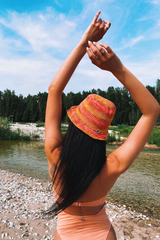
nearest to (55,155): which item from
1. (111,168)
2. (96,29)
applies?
(111,168)

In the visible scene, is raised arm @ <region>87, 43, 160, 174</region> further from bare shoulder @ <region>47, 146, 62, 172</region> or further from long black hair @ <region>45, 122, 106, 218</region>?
bare shoulder @ <region>47, 146, 62, 172</region>

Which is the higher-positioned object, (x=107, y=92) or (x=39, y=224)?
(x=107, y=92)

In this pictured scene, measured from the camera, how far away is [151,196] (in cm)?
680

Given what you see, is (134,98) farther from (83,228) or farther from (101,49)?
(83,228)

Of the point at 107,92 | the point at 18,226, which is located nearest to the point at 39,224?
the point at 18,226

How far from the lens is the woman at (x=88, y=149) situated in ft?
3.55

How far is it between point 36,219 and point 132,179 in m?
5.35

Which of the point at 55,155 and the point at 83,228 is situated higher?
the point at 55,155

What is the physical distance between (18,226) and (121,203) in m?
3.37

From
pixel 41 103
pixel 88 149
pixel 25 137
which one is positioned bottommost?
pixel 25 137

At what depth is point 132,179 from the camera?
8633 mm

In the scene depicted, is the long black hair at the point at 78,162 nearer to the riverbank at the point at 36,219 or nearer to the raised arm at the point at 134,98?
the raised arm at the point at 134,98

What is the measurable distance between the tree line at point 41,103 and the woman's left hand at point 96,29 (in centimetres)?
3121

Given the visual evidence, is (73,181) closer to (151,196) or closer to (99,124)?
(99,124)
